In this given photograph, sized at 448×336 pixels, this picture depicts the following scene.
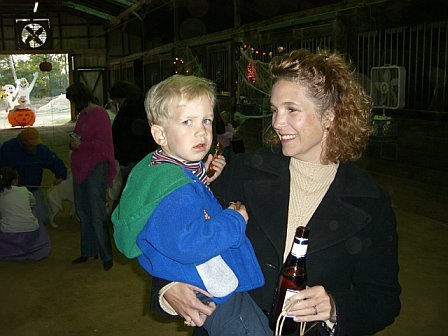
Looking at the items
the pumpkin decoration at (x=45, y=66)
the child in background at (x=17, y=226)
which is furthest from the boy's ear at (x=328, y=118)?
the pumpkin decoration at (x=45, y=66)

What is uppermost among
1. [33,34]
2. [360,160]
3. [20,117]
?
[33,34]

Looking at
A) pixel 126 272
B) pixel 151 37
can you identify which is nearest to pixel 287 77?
pixel 126 272

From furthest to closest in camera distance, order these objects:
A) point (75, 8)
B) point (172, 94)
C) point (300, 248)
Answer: point (75, 8) → point (172, 94) → point (300, 248)

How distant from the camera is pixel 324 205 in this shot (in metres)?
1.56

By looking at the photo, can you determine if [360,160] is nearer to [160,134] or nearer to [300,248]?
Answer: [160,134]

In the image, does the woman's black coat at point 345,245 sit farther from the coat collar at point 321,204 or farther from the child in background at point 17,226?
the child in background at point 17,226

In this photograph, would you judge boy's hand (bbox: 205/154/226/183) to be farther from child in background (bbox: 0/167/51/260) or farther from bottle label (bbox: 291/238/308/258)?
child in background (bbox: 0/167/51/260)

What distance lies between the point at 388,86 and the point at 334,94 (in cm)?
502

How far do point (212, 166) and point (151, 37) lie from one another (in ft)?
57.1

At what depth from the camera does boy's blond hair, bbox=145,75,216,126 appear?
1.53 m

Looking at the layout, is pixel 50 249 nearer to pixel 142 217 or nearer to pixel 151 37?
pixel 142 217

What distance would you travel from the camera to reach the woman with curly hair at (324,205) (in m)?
1.48

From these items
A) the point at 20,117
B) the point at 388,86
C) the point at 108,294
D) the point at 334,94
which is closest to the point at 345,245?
the point at 334,94

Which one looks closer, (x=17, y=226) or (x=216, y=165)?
(x=216, y=165)
